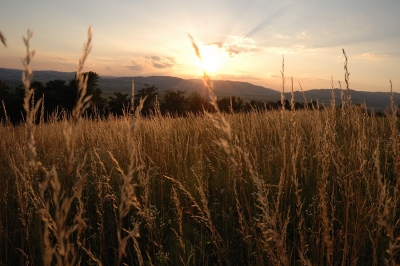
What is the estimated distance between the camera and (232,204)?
2965 mm

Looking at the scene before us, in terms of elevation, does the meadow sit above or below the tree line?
below

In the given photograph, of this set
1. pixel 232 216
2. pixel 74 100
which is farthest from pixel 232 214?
pixel 74 100

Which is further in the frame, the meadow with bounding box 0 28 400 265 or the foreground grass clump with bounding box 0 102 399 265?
the foreground grass clump with bounding box 0 102 399 265

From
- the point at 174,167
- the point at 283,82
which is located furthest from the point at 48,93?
the point at 283,82

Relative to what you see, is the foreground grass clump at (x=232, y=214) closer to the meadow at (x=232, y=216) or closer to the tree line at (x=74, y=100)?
the meadow at (x=232, y=216)

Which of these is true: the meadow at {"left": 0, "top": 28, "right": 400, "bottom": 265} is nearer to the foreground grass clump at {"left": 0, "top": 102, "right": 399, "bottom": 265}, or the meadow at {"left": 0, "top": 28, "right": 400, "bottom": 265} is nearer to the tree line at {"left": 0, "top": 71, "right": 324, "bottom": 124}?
the foreground grass clump at {"left": 0, "top": 102, "right": 399, "bottom": 265}

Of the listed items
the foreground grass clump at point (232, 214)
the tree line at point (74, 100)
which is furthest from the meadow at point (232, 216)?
the tree line at point (74, 100)

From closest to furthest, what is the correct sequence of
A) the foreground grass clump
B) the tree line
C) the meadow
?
the meadow
the foreground grass clump
the tree line

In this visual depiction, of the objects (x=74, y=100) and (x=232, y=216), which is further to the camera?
(x=74, y=100)

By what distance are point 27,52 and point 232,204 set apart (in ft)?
8.18

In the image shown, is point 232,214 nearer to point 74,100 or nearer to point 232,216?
point 232,216

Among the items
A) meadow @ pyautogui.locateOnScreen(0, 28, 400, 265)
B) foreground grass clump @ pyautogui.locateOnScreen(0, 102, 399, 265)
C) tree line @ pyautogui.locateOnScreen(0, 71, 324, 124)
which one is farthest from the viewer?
tree line @ pyautogui.locateOnScreen(0, 71, 324, 124)

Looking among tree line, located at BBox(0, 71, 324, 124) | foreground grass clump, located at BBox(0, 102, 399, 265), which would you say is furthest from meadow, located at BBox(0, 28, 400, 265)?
tree line, located at BBox(0, 71, 324, 124)

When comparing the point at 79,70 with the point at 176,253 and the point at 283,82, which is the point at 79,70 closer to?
the point at 176,253
